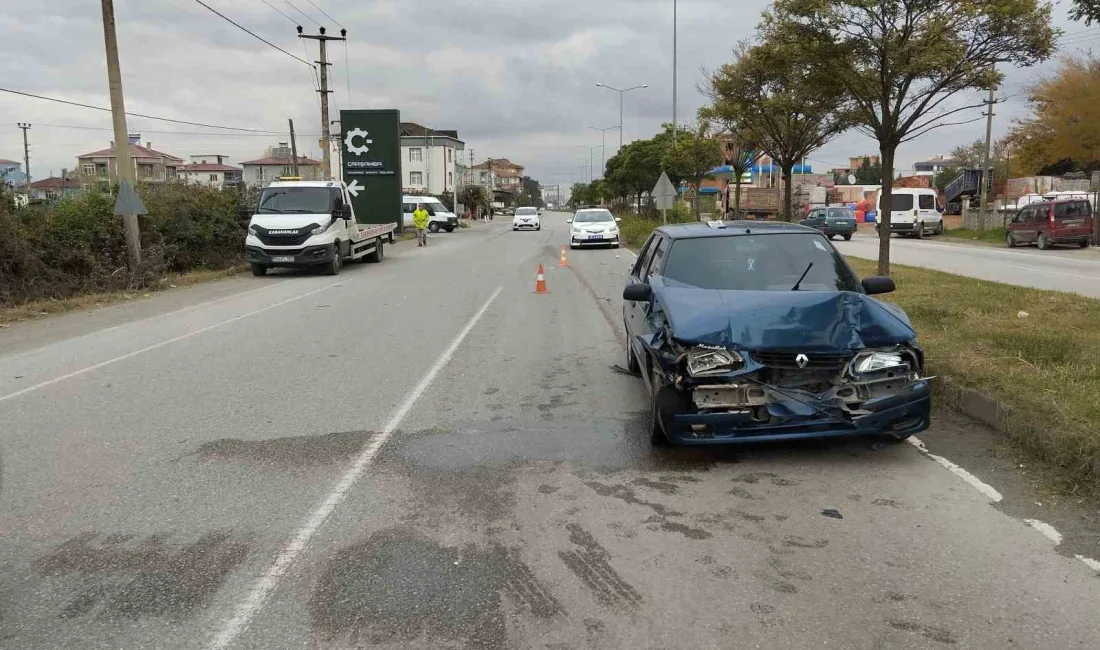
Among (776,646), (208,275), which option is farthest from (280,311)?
(776,646)

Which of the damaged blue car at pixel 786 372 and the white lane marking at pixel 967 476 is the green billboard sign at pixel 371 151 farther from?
the white lane marking at pixel 967 476

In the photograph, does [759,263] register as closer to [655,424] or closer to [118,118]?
[655,424]

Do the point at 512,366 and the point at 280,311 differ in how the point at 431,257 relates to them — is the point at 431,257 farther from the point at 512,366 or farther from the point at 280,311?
the point at 512,366

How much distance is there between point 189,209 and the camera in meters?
21.3

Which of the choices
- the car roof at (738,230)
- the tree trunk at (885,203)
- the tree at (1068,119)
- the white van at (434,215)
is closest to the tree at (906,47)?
the tree trunk at (885,203)

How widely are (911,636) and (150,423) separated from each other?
5.73 metres

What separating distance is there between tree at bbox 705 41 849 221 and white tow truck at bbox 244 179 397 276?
10.7 m

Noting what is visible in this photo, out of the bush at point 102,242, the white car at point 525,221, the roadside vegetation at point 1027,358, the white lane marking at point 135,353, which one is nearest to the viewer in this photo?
the roadside vegetation at point 1027,358

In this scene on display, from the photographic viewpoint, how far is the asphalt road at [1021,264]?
53.6 ft

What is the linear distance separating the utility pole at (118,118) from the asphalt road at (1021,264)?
1837 cm

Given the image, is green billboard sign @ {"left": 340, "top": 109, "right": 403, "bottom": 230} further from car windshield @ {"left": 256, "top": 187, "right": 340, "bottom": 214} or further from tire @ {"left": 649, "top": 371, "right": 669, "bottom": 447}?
tire @ {"left": 649, "top": 371, "right": 669, "bottom": 447}

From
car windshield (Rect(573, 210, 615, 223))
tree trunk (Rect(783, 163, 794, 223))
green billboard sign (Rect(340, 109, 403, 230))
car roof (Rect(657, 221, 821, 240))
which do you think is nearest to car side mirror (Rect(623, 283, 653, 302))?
car roof (Rect(657, 221, 821, 240))

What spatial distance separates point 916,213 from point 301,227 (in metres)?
30.9

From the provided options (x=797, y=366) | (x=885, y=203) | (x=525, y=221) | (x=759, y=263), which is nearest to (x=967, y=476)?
(x=797, y=366)
